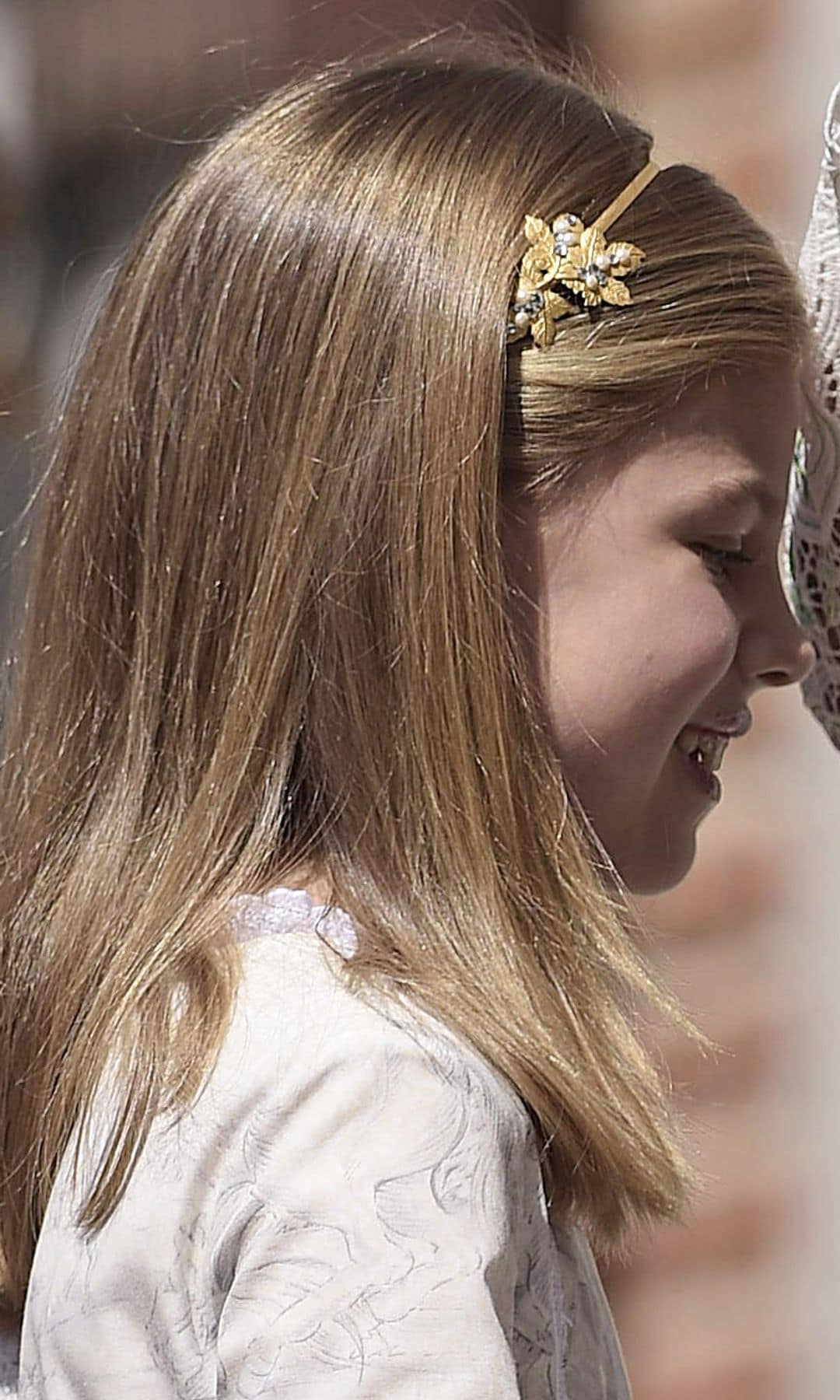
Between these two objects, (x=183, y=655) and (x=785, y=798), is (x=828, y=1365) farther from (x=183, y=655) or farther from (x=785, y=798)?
(x=183, y=655)

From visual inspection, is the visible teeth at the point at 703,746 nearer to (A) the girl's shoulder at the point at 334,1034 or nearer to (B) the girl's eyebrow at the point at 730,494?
(B) the girl's eyebrow at the point at 730,494

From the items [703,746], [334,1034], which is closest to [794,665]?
[703,746]

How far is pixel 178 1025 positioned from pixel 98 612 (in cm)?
33

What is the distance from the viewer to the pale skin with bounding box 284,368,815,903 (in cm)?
128

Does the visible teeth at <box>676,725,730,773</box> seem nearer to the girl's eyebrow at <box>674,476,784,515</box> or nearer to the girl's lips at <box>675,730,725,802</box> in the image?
the girl's lips at <box>675,730,725,802</box>

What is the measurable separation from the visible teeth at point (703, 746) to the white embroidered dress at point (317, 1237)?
0.31m

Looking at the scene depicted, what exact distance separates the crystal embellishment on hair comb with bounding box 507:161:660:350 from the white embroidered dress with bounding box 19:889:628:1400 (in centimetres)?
39

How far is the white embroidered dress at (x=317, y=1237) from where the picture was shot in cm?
104

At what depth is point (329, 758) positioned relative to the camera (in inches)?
49.5

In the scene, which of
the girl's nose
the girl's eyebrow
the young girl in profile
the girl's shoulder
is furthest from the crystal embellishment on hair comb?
the girl's shoulder

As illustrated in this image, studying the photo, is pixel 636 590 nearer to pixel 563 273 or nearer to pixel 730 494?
pixel 730 494

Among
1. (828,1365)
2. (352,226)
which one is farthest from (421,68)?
(828,1365)

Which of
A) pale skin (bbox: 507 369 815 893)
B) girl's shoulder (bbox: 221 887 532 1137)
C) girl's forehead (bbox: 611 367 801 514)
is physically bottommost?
girl's shoulder (bbox: 221 887 532 1137)

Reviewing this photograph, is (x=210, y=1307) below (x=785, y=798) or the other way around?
the other way around
